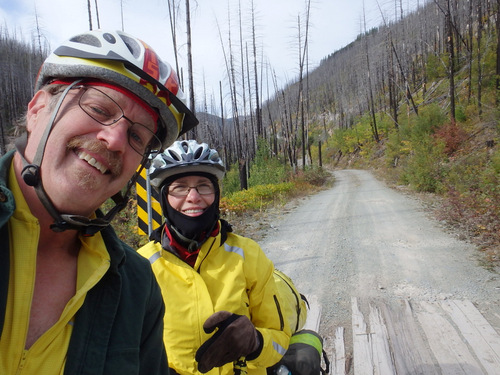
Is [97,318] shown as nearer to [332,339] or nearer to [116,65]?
[116,65]

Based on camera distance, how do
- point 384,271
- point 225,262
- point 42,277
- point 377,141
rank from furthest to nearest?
point 377,141, point 384,271, point 225,262, point 42,277

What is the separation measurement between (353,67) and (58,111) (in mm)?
74375

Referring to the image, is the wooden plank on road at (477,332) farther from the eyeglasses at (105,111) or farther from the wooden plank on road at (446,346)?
the eyeglasses at (105,111)

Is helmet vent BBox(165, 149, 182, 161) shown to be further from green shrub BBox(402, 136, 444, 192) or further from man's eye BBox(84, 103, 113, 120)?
green shrub BBox(402, 136, 444, 192)

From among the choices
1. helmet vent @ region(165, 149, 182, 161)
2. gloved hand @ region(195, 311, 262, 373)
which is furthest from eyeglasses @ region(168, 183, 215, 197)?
gloved hand @ region(195, 311, 262, 373)

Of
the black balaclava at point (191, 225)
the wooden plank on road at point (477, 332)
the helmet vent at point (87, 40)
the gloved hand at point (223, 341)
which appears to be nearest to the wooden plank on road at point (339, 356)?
the wooden plank on road at point (477, 332)

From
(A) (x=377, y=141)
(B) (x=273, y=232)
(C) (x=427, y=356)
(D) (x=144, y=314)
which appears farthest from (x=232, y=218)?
(A) (x=377, y=141)

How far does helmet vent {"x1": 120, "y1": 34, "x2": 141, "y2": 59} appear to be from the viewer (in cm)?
125

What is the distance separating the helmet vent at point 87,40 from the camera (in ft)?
3.85

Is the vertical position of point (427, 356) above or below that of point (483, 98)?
below

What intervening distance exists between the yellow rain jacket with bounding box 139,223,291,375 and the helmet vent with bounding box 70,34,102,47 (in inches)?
48.5

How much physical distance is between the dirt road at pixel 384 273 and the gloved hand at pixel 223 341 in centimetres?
175

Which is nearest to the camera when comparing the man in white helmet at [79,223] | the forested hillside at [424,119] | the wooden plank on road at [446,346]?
the man in white helmet at [79,223]

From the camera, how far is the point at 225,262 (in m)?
1.82
